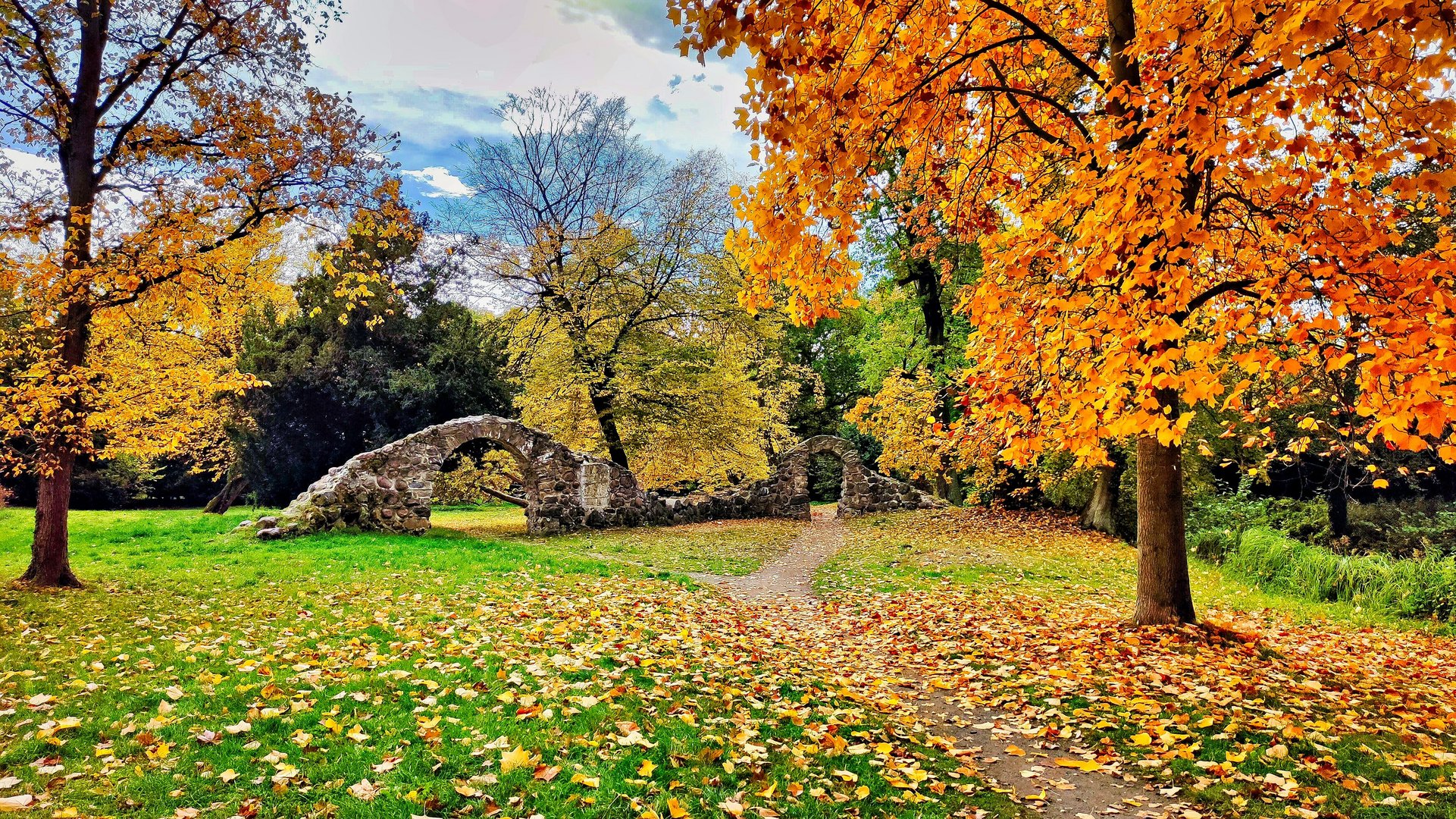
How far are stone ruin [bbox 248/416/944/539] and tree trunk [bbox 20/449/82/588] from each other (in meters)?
4.73

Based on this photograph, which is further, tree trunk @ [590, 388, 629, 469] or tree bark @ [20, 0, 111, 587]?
tree trunk @ [590, 388, 629, 469]

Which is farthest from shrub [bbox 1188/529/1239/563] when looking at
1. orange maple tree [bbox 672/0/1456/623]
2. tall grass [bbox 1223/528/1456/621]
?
orange maple tree [bbox 672/0/1456/623]

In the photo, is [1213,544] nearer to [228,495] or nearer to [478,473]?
[478,473]

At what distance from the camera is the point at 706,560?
1377cm

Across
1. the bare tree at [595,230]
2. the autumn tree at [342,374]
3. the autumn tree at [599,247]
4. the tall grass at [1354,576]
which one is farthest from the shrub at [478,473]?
the tall grass at [1354,576]

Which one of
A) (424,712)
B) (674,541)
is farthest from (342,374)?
(424,712)

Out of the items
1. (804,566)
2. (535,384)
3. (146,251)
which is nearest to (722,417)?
(535,384)

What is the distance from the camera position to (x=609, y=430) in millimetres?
20344

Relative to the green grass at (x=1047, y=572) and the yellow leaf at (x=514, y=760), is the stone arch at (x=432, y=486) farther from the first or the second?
the yellow leaf at (x=514, y=760)

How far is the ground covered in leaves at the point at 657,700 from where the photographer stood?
3.53m

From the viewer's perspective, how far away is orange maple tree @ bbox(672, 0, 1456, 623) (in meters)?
3.61

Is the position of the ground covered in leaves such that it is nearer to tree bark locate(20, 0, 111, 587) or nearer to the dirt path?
the dirt path

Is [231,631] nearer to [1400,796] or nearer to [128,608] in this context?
[128,608]

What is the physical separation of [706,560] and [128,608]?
8.84 metres
